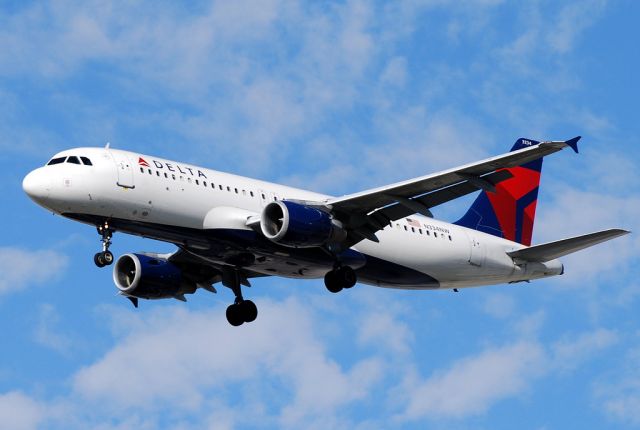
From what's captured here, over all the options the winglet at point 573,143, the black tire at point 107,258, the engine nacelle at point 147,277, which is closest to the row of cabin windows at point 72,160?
the black tire at point 107,258

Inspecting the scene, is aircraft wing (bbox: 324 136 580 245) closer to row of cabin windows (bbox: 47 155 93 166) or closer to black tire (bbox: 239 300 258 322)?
black tire (bbox: 239 300 258 322)

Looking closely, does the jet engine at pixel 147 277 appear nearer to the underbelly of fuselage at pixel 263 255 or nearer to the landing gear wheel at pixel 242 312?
the landing gear wheel at pixel 242 312

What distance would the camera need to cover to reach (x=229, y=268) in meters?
44.8

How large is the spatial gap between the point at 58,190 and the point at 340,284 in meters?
9.78

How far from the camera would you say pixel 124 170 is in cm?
3900

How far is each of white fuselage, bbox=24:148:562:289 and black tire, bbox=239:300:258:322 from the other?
9.44 feet

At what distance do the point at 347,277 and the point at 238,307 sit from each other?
5.64 m

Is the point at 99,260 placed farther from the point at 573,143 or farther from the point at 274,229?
the point at 573,143

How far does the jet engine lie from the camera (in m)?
45.2

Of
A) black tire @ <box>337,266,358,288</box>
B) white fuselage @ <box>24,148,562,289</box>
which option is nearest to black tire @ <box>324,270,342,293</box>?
black tire @ <box>337,266,358,288</box>

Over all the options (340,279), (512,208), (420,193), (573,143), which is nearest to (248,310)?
(340,279)

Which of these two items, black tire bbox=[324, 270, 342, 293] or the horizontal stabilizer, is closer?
the horizontal stabilizer

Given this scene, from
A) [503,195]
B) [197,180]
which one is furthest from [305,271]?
[503,195]

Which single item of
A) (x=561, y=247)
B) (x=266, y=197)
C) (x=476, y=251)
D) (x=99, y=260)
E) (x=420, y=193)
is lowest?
(x=99, y=260)
